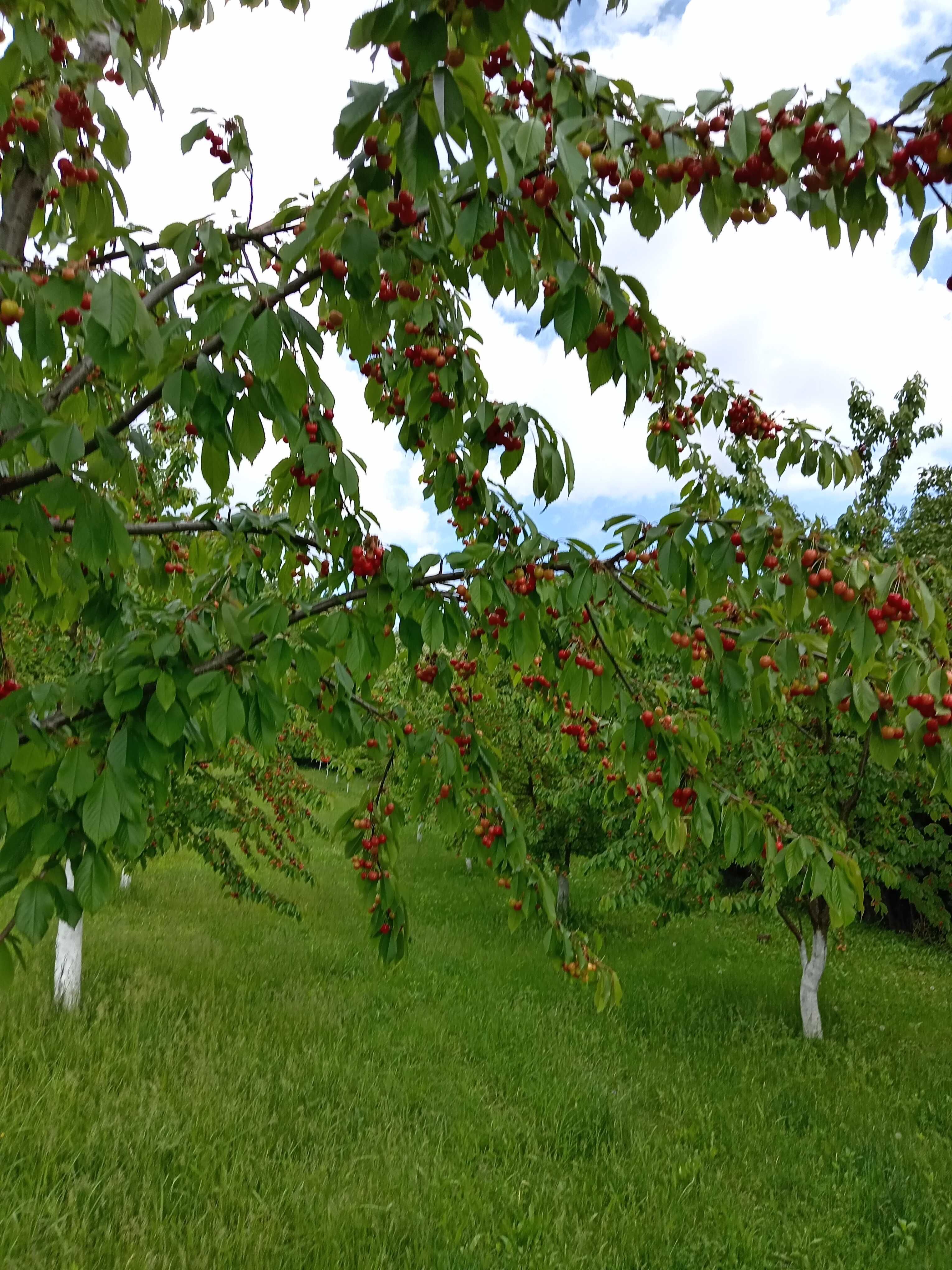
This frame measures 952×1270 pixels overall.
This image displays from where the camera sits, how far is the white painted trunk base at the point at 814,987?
24.7 feet

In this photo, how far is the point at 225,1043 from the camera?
654 cm

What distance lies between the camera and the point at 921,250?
1.34m

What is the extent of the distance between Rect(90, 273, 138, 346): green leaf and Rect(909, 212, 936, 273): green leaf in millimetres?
1430

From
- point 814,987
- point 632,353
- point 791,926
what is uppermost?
point 632,353

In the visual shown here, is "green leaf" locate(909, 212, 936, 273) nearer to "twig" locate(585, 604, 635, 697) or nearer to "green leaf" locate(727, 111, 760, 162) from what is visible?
"green leaf" locate(727, 111, 760, 162)

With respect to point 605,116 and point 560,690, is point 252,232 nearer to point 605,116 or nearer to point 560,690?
point 605,116

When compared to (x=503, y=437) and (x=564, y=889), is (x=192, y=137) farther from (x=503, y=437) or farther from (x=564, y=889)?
(x=564, y=889)

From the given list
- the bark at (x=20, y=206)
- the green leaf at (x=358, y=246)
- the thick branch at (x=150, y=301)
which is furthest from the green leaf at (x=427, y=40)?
the bark at (x=20, y=206)

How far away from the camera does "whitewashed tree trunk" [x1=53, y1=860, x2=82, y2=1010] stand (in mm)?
7027

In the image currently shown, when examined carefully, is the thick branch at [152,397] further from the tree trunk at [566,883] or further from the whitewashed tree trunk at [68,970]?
the tree trunk at [566,883]

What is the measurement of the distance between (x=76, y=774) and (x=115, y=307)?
0.96 m

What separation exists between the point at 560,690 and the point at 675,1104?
5.43 metres

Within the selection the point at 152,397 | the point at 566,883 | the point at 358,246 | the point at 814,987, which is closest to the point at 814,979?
the point at 814,987

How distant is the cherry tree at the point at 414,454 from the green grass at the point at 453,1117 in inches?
105
